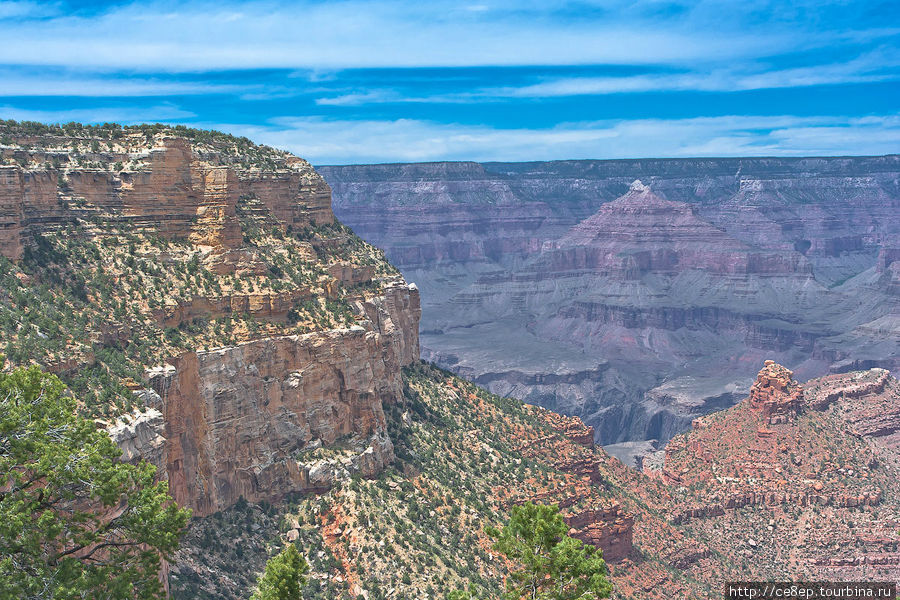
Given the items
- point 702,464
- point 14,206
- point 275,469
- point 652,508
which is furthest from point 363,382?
point 702,464

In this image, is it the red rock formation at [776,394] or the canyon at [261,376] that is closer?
the canyon at [261,376]

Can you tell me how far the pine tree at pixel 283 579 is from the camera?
3541 centimetres

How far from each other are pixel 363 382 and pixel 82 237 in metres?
20.4

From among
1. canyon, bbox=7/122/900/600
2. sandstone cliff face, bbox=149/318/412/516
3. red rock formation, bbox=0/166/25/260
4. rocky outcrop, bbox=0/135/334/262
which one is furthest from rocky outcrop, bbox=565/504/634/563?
red rock formation, bbox=0/166/25/260

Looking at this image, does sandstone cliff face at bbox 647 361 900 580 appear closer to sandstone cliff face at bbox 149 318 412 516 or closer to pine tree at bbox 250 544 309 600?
sandstone cliff face at bbox 149 318 412 516

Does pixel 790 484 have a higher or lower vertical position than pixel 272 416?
lower

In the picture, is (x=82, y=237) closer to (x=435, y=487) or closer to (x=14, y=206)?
(x=14, y=206)

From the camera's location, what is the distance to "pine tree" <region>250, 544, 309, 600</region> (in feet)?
116

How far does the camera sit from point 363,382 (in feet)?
221

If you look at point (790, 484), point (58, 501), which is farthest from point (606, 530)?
point (58, 501)

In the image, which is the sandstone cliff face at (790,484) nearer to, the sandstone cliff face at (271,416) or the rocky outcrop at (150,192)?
the sandstone cliff face at (271,416)

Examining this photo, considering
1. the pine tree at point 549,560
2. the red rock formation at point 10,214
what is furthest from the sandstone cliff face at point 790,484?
the red rock formation at point 10,214

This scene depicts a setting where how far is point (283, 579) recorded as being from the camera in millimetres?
35500

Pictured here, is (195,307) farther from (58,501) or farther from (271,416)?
(58,501)
